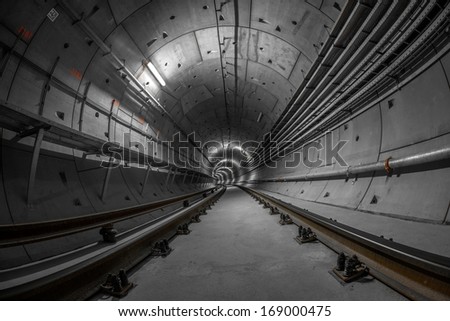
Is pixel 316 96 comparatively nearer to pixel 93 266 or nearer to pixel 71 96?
pixel 93 266

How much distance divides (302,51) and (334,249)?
6.91 metres

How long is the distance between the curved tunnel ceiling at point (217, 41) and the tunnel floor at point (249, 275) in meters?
5.95

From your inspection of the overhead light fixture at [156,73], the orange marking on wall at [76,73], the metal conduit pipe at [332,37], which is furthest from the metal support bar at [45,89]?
the metal conduit pipe at [332,37]

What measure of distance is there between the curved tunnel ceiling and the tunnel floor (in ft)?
19.5

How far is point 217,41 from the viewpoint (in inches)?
326

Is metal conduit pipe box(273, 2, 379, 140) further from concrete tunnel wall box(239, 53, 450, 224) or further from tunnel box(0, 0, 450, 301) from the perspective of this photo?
concrete tunnel wall box(239, 53, 450, 224)

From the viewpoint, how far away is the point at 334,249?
237 cm

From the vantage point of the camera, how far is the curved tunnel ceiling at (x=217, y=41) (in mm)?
5730

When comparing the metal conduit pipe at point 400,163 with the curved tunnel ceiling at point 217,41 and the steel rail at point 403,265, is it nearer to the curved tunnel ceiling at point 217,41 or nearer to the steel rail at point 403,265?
the steel rail at point 403,265

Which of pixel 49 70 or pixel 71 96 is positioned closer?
pixel 49 70

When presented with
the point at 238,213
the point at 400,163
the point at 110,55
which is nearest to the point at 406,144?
the point at 400,163

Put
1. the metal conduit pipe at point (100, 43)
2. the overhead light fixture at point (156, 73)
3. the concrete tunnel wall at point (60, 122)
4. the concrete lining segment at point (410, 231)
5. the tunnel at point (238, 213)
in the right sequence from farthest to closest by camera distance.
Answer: the overhead light fixture at point (156, 73) < the metal conduit pipe at point (100, 43) < the concrete tunnel wall at point (60, 122) < the concrete lining segment at point (410, 231) < the tunnel at point (238, 213)
